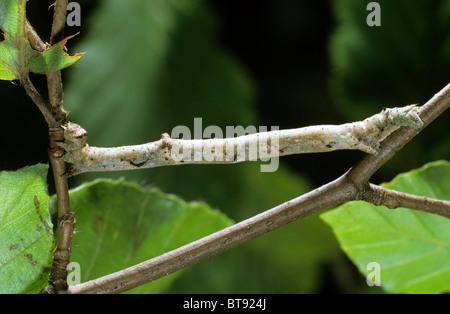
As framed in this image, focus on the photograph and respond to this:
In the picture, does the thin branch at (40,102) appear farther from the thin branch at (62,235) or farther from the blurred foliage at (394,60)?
the blurred foliage at (394,60)

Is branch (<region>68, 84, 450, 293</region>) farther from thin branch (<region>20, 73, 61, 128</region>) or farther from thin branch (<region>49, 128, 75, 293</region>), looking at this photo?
thin branch (<region>20, 73, 61, 128</region>)

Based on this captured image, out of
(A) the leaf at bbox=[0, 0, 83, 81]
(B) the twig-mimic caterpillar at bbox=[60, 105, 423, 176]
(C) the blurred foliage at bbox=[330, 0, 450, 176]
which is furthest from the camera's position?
(C) the blurred foliage at bbox=[330, 0, 450, 176]

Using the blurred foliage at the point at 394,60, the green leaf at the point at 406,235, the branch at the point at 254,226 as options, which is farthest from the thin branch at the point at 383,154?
the blurred foliage at the point at 394,60

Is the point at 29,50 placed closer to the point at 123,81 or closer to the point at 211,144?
the point at 211,144

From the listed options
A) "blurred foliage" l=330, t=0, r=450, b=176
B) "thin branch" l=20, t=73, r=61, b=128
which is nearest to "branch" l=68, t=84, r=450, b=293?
"thin branch" l=20, t=73, r=61, b=128

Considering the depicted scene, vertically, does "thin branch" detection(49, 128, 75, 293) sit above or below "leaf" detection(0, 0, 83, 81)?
below

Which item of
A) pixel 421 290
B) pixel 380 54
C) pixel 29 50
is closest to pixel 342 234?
pixel 421 290
